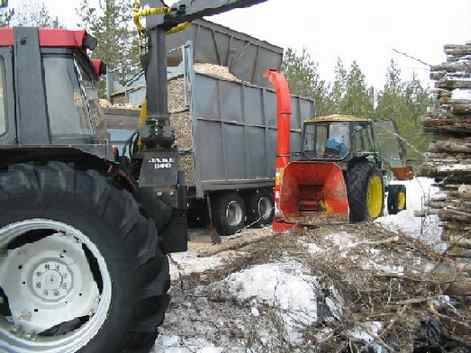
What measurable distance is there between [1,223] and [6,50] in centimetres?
109

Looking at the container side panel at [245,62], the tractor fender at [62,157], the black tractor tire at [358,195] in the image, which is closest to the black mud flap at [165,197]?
the tractor fender at [62,157]

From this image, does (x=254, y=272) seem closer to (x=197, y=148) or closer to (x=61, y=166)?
(x=61, y=166)

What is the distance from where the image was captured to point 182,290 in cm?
468

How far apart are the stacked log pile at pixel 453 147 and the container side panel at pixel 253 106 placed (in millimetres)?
4835

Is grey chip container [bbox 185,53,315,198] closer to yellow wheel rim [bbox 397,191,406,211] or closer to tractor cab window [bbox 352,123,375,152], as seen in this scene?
tractor cab window [bbox 352,123,375,152]

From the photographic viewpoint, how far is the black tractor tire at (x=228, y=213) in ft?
32.0

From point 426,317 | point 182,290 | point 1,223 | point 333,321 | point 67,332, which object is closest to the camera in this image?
point 1,223

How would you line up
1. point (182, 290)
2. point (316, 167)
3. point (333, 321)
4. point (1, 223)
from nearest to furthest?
point (1, 223), point (333, 321), point (182, 290), point (316, 167)

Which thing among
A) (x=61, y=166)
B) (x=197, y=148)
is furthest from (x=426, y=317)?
(x=197, y=148)

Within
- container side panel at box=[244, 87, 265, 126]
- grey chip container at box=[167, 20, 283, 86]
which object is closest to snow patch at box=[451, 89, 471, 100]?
grey chip container at box=[167, 20, 283, 86]

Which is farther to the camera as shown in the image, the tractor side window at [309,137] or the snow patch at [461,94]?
the tractor side window at [309,137]

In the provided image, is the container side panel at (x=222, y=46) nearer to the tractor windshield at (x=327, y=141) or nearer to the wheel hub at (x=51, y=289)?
the tractor windshield at (x=327, y=141)

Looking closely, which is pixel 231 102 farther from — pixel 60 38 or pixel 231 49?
pixel 60 38

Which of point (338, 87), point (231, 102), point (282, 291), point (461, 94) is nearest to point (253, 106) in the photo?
point (231, 102)
